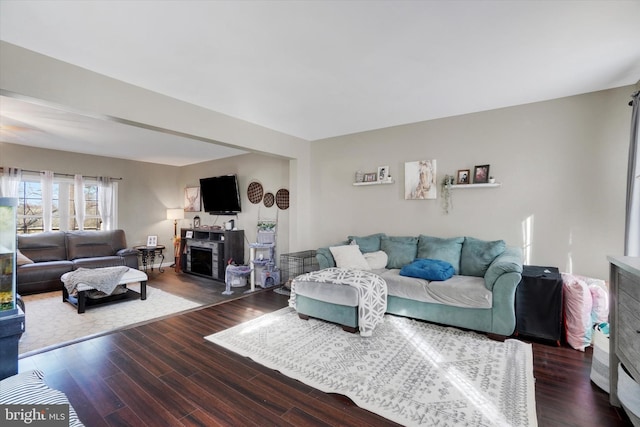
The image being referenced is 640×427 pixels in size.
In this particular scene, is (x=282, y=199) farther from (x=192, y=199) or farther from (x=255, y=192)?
(x=192, y=199)

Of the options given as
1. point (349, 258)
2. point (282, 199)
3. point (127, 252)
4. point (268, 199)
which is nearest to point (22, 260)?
point (127, 252)

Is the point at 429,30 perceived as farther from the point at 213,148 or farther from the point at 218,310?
the point at 213,148

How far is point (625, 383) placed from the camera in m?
1.83

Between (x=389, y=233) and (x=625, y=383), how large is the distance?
2.91 meters

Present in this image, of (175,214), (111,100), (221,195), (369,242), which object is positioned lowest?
(369,242)

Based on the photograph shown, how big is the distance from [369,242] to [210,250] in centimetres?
349

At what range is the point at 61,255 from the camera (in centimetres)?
538

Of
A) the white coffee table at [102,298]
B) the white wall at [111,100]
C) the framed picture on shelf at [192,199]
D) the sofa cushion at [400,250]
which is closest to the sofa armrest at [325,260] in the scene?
the sofa cushion at [400,250]

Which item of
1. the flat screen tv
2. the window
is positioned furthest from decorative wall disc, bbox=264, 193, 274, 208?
the window

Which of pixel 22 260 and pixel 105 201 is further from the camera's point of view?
pixel 105 201

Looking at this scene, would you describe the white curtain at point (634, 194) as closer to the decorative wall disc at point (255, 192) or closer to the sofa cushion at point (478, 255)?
the sofa cushion at point (478, 255)

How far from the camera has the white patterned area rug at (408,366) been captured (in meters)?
1.85

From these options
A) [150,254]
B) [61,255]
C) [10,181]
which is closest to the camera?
[10,181]

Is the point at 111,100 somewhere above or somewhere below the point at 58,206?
above
